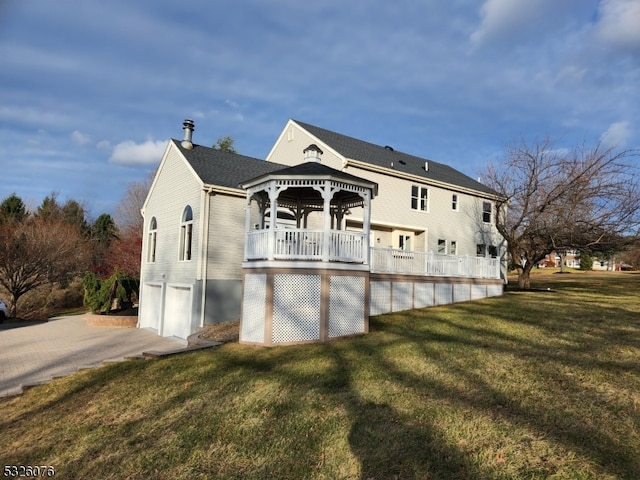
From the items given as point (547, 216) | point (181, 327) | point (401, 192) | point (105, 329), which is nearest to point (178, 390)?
point (181, 327)

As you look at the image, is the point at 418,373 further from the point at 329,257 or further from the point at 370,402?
the point at 329,257

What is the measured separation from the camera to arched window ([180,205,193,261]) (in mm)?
16423

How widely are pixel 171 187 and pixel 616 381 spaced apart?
A: 659 inches

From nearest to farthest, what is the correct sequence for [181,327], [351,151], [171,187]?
[181,327], [171,187], [351,151]

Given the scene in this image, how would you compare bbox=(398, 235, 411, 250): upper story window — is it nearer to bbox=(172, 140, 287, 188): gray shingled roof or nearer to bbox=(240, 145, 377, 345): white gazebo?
bbox=(172, 140, 287, 188): gray shingled roof

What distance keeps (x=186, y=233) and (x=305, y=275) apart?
7.66 m

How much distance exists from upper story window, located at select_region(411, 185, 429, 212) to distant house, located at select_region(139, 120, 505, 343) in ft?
0.17

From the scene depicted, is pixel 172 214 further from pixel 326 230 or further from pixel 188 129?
pixel 326 230

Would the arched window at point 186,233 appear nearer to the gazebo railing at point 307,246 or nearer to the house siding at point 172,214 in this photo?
the house siding at point 172,214

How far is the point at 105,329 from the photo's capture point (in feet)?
63.2

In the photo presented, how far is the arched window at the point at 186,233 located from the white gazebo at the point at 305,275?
5.26m

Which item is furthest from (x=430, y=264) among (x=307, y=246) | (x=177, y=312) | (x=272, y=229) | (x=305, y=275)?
(x=177, y=312)

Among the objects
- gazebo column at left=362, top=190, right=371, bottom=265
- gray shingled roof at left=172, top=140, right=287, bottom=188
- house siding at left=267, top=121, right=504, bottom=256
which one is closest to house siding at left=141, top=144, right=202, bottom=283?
gray shingled roof at left=172, top=140, right=287, bottom=188
